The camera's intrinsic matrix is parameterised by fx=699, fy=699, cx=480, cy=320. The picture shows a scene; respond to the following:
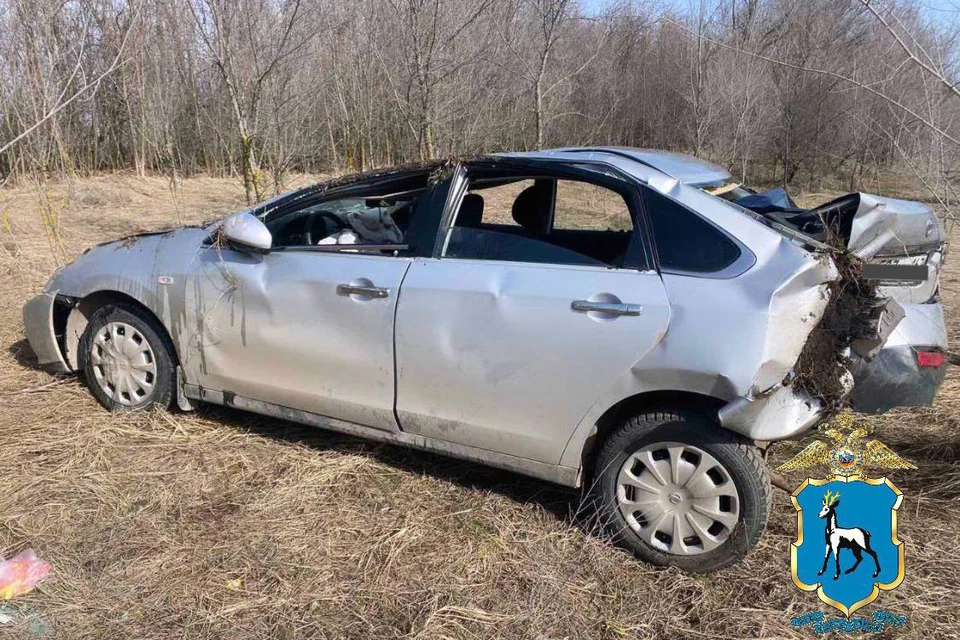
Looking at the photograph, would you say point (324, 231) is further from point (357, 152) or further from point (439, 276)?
point (357, 152)

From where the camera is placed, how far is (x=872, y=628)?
2.41 metres

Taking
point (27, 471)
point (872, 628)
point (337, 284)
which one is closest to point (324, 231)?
point (337, 284)

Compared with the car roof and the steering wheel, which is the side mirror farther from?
the car roof

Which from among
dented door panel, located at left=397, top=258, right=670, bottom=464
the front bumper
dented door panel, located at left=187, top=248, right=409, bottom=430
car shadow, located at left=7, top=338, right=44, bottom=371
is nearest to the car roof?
dented door panel, located at left=397, top=258, right=670, bottom=464

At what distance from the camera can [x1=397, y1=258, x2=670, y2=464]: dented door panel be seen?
105 inches

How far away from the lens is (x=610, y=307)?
2.67 metres

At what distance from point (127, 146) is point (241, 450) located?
16874mm

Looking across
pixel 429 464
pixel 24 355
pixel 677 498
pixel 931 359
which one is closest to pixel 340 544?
pixel 429 464

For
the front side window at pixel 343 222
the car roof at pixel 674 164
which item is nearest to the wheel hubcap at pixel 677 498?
the car roof at pixel 674 164

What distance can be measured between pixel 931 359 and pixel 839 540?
96 centimetres

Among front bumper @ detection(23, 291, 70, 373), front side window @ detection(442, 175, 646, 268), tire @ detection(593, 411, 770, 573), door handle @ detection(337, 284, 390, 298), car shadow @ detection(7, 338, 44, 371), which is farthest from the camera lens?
car shadow @ detection(7, 338, 44, 371)

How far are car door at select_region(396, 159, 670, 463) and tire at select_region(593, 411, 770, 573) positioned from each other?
→ 243 mm

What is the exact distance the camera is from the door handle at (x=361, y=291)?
10.3 feet

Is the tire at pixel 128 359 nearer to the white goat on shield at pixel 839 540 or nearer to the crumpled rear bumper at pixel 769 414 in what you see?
the crumpled rear bumper at pixel 769 414
